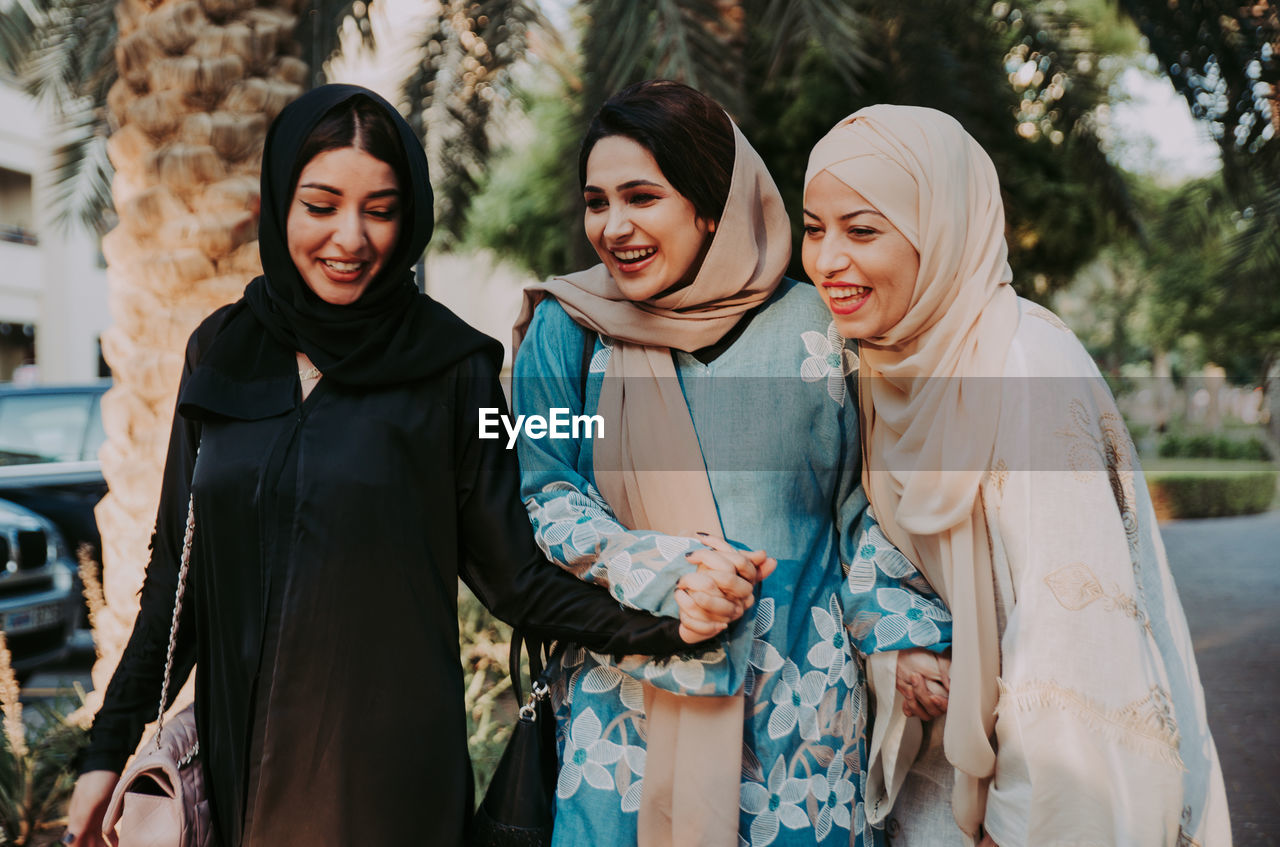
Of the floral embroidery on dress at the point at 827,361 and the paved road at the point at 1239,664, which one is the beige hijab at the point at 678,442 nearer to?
the floral embroidery on dress at the point at 827,361

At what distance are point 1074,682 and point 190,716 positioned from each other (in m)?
1.55

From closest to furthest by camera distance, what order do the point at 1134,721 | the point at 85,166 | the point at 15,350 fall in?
the point at 1134,721 < the point at 85,166 < the point at 15,350

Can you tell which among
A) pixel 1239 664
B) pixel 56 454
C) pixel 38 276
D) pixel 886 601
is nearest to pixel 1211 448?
pixel 1239 664

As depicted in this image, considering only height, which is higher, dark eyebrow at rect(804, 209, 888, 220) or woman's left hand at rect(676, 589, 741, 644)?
dark eyebrow at rect(804, 209, 888, 220)

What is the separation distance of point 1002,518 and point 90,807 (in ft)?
5.52

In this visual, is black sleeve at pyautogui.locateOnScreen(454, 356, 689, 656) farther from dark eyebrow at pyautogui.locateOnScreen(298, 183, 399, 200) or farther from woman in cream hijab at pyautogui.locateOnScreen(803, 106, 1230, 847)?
woman in cream hijab at pyautogui.locateOnScreen(803, 106, 1230, 847)

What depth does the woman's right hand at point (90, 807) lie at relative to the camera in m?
1.75

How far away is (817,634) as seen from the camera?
5.91 feet

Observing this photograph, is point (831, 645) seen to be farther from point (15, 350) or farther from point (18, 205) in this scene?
point (15, 350)

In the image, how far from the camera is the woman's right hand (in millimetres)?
1746

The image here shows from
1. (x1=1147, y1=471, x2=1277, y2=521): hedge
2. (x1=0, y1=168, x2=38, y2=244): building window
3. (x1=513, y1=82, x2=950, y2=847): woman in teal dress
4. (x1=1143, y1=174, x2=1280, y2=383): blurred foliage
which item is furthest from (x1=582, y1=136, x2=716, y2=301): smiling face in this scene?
(x1=0, y1=168, x2=38, y2=244): building window

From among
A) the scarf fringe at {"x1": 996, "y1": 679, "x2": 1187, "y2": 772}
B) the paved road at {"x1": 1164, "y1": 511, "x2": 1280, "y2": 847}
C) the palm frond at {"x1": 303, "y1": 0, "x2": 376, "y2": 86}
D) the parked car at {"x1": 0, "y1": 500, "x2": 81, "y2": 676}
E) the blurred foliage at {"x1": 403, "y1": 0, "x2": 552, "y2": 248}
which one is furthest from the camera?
the parked car at {"x1": 0, "y1": 500, "x2": 81, "y2": 676}

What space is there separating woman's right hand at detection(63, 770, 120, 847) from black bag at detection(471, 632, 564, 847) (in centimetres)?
66

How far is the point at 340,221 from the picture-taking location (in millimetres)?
1741
